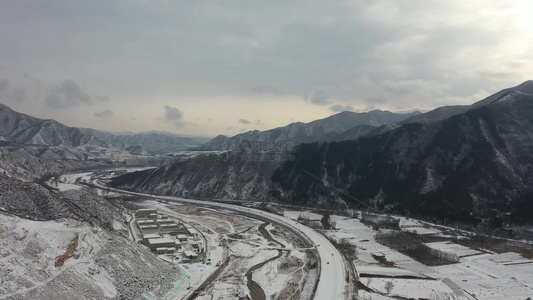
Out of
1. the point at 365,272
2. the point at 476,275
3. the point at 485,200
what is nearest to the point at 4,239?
the point at 365,272

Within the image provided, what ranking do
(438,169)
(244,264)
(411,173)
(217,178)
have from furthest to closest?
1. (217,178)
2. (411,173)
3. (438,169)
4. (244,264)

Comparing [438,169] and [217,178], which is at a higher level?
[438,169]

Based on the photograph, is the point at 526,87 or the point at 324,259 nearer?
the point at 324,259

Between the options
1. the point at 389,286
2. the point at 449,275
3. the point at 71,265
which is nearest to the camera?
the point at 71,265

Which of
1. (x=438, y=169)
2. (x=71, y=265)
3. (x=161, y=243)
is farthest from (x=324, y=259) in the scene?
(x=438, y=169)

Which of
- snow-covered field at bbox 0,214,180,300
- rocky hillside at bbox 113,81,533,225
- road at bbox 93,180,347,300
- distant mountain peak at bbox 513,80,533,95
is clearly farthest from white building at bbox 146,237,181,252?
distant mountain peak at bbox 513,80,533,95

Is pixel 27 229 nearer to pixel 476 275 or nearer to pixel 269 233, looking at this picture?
pixel 269 233

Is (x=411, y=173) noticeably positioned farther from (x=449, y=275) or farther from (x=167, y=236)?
(x=167, y=236)

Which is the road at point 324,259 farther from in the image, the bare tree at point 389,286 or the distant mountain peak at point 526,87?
the distant mountain peak at point 526,87
